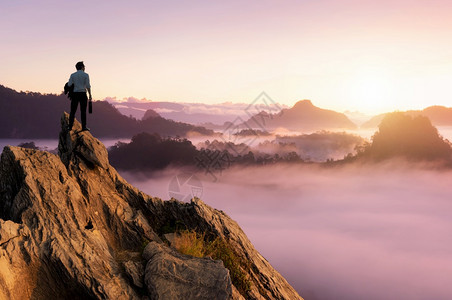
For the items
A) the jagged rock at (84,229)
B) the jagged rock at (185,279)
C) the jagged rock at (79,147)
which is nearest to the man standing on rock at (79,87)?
the jagged rock at (79,147)

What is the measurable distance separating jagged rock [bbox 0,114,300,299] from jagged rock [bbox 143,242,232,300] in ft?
0.19

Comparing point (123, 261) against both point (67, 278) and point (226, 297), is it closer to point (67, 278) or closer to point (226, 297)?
point (67, 278)

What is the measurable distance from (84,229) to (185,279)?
487 centimetres

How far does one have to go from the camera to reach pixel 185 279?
12.7 metres

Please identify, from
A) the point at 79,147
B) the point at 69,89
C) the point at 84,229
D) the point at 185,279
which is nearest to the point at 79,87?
the point at 69,89

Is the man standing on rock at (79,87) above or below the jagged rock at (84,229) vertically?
above

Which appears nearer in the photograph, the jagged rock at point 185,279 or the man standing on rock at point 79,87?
the jagged rock at point 185,279

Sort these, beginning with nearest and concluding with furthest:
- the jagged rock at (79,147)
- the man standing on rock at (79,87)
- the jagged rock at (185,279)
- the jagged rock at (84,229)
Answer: the jagged rock at (84,229)
the jagged rock at (185,279)
the jagged rock at (79,147)
the man standing on rock at (79,87)

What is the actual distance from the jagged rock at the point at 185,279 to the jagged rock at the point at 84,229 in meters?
0.06

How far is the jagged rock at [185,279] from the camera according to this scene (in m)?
12.4

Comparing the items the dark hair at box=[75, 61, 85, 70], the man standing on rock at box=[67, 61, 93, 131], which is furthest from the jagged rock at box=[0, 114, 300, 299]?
the dark hair at box=[75, 61, 85, 70]

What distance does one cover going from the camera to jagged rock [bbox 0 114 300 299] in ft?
38.6

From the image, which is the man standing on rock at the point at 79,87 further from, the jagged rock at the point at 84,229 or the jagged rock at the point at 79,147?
the jagged rock at the point at 84,229

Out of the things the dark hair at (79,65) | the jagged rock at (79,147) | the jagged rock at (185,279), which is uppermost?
the dark hair at (79,65)
